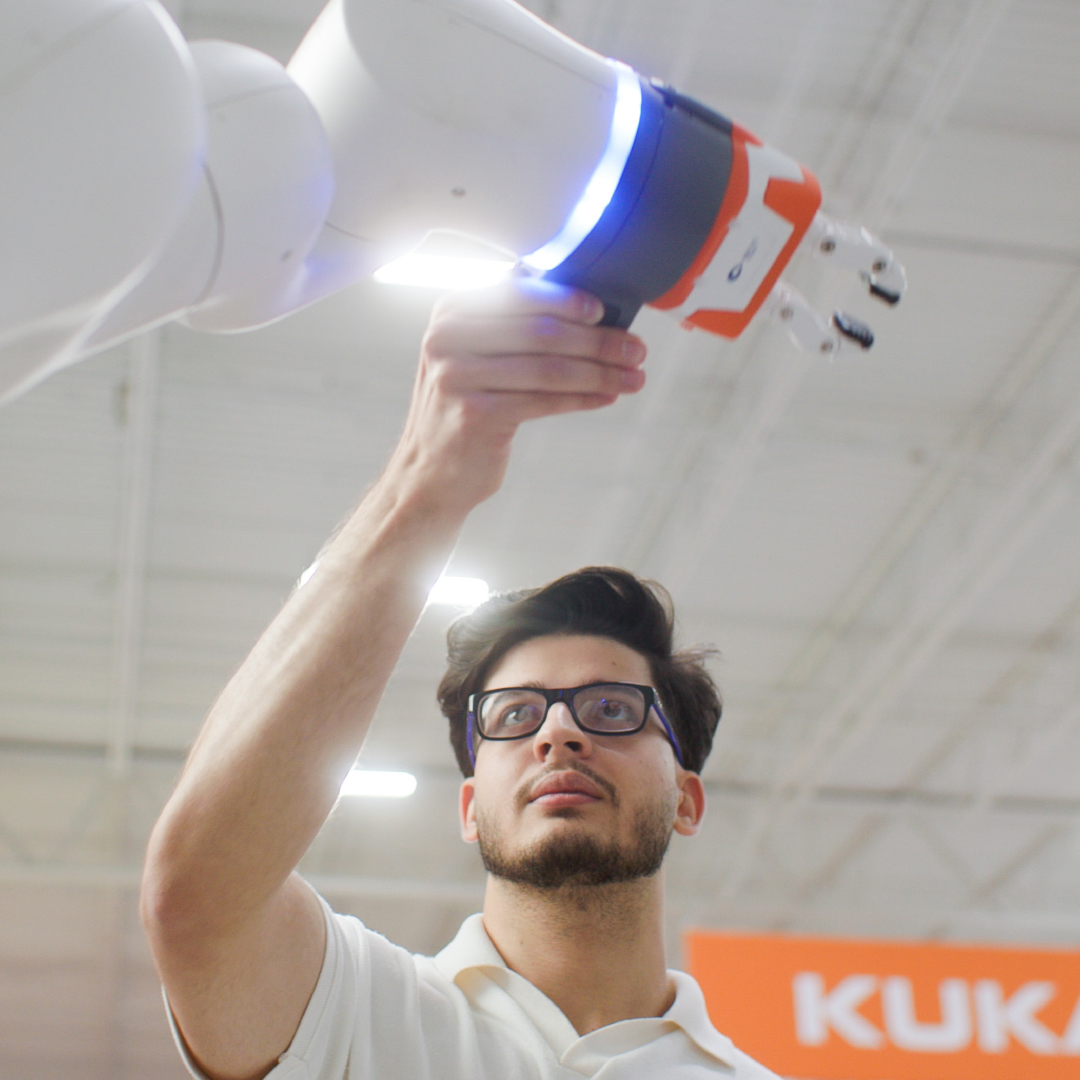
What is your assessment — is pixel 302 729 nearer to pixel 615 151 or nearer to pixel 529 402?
pixel 529 402

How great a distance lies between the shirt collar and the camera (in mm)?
1279

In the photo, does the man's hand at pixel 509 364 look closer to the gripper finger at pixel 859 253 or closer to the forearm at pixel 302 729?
the forearm at pixel 302 729

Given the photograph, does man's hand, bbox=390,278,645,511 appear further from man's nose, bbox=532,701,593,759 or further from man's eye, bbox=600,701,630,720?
man's eye, bbox=600,701,630,720

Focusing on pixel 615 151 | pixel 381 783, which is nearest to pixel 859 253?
pixel 615 151

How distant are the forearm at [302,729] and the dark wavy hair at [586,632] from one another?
0.63 metres

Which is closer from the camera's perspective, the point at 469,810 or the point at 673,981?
the point at 673,981

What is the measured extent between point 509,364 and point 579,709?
2.43 feet

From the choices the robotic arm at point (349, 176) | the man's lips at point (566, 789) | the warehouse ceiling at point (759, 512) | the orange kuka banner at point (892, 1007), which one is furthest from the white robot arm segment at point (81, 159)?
the orange kuka banner at point (892, 1007)

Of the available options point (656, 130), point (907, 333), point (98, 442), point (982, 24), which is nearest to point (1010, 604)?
point (907, 333)

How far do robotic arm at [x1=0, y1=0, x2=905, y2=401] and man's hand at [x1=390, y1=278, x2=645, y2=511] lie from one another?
1.1 inches

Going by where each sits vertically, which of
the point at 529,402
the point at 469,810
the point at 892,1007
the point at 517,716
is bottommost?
the point at 892,1007

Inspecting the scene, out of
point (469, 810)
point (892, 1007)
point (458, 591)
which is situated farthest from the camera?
point (458, 591)

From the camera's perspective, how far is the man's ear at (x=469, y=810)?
1.46 metres

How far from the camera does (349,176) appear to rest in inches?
30.0
